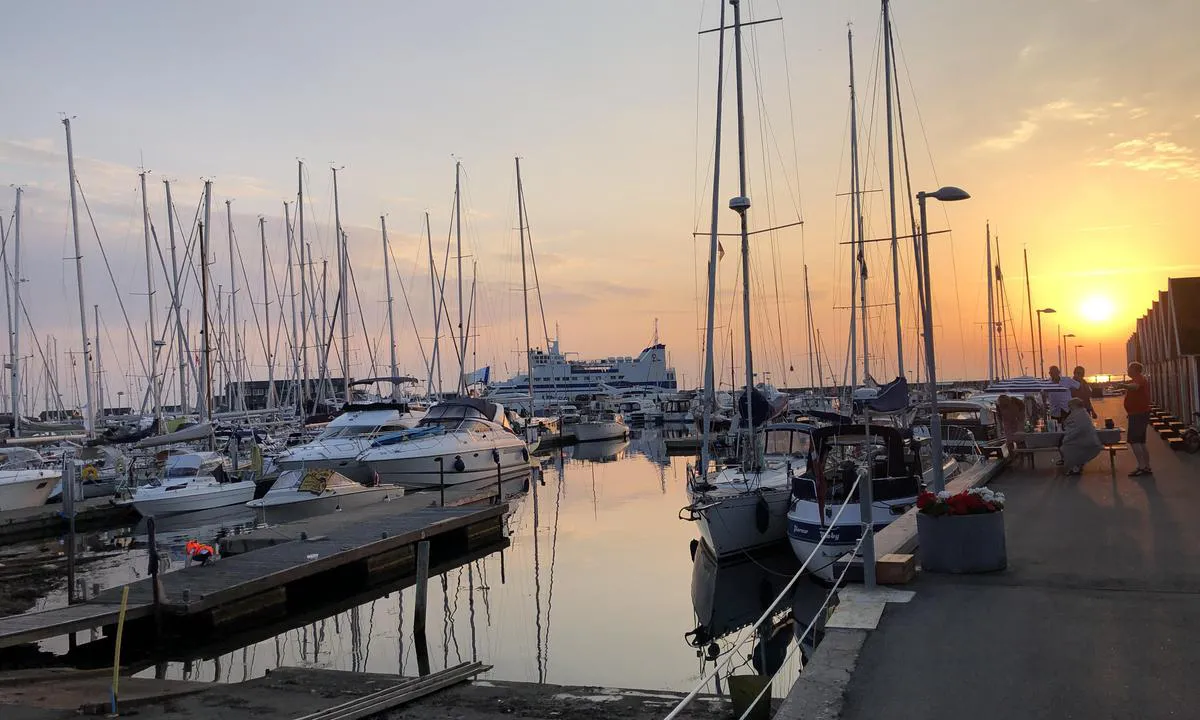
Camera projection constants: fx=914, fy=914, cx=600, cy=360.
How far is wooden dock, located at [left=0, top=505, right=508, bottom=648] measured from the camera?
13.8 m

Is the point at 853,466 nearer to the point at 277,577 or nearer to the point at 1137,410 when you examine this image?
the point at 1137,410

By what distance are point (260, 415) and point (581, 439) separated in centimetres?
2983

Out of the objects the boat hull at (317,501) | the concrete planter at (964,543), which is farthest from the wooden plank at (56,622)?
the boat hull at (317,501)

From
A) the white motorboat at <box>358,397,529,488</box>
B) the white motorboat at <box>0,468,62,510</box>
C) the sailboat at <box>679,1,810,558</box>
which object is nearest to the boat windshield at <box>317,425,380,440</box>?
the white motorboat at <box>358,397,529,488</box>

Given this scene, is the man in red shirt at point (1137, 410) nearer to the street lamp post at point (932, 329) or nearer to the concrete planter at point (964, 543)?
the street lamp post at point (932, 329)

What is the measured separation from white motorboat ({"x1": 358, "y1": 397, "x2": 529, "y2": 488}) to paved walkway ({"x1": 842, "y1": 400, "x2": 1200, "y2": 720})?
79.8 ft

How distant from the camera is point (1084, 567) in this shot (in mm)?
10164

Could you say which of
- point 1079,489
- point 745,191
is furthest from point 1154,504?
point 745,191

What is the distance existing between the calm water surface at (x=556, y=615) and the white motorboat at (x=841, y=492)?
1016 mm

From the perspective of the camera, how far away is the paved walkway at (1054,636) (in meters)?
6.24

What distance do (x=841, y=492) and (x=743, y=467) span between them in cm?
432

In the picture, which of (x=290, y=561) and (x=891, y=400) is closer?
(x=290, y=561)

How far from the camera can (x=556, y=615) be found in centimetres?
1777

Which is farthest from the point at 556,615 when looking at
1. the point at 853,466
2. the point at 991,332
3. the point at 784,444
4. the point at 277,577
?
the point at 991,332
